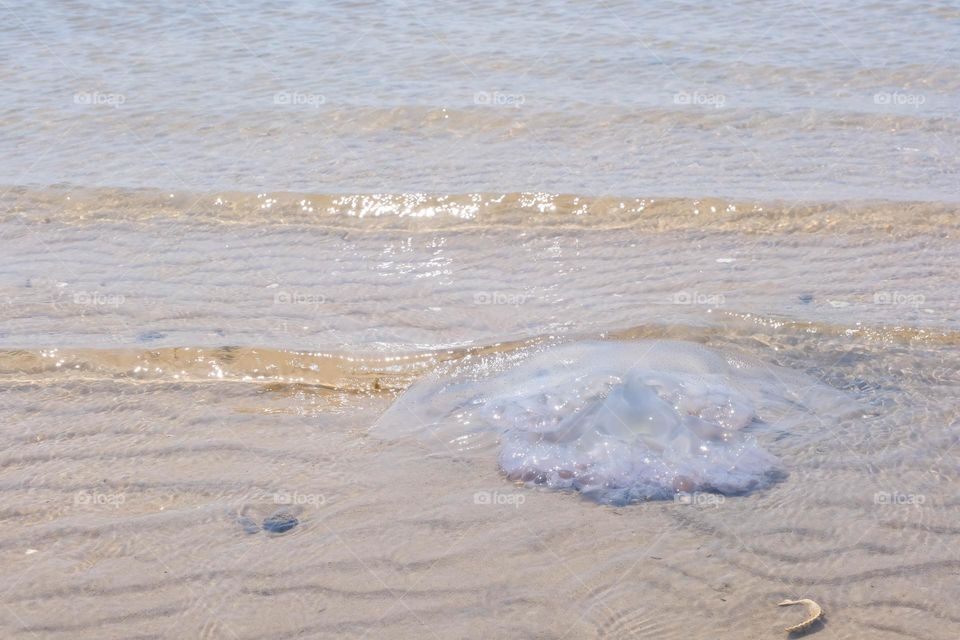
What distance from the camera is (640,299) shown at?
5551 millimetres

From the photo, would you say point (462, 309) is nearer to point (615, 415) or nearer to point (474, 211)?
point (474, 211)

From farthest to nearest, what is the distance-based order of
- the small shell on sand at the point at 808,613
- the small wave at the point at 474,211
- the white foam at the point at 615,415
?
the small wave at the point at 474,211 → the white foam at the point at 615,415 → the small shell on sand at the point at 808,613

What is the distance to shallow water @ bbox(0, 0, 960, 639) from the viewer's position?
10.8 ft

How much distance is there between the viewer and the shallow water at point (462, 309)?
130 inches

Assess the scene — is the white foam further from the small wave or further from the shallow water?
the small wave

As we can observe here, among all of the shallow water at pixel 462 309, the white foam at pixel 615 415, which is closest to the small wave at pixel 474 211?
the shallow water at pixel 462 309

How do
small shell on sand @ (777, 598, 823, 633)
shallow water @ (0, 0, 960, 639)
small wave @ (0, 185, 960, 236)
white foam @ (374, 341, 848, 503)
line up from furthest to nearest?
small wave @ (0, 185, 960, 236)
white foam @ (374, 341, 848, 503)
shallow water @ (0, 0, 960, 639)
small shell on sand @ (777, 598, 823, 633)

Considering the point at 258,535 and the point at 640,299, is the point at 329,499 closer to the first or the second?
the point at 258,535

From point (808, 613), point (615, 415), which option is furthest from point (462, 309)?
point (808, 613)

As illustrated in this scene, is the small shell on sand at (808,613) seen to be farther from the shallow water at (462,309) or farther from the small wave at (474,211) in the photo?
the small wave at (474,211)

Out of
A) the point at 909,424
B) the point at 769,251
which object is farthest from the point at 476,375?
the point at 769,251

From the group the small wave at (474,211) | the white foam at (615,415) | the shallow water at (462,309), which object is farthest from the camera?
the small wave at (474,211)

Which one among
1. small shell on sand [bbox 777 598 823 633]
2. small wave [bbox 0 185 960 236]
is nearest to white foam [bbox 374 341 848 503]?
small shell on sand [bbox 777 598 823 633]

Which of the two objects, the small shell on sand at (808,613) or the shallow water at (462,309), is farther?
the shallow water at (462,309)
